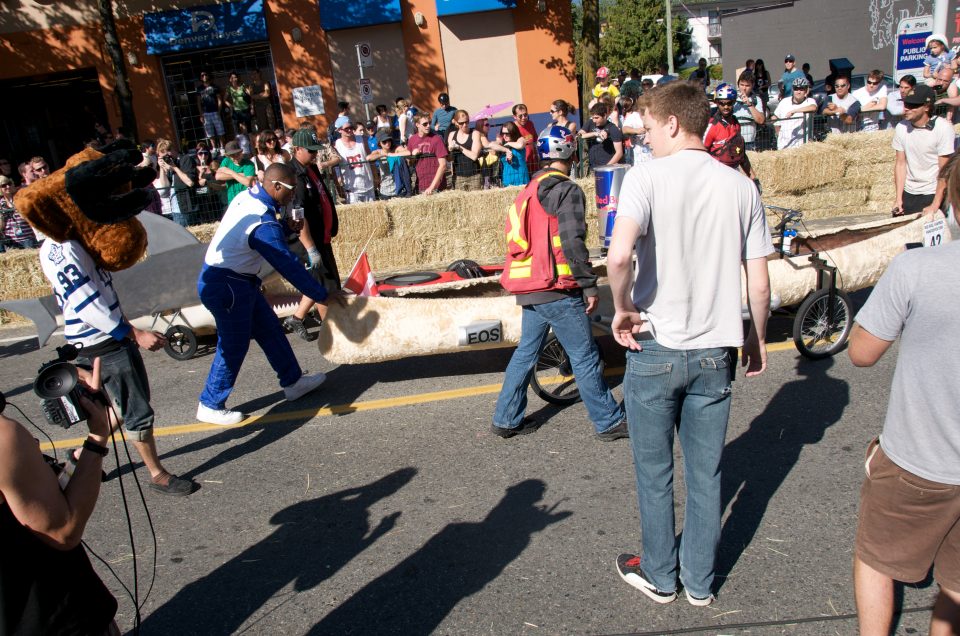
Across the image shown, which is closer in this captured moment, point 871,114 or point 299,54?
point 871,114

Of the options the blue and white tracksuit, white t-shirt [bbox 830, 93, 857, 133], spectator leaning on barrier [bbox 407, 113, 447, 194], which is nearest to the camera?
the blue and white tracksuit

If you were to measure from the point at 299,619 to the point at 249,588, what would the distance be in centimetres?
40

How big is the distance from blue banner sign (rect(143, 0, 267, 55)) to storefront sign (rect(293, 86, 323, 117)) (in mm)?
1978

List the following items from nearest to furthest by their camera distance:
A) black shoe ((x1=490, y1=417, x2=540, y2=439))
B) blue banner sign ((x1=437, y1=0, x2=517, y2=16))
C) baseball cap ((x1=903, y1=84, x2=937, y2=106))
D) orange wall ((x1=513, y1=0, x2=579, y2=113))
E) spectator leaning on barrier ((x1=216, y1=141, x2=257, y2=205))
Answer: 1. black shoe ((x1=490, y1=417, x2=540, y2=439))
2. baseball cap ((x1=903, y1=84, x2=937, y2=106))
3. spectator leaning on barrier ((x1=216, y1=141, x2=257, y2=205))
4. blue banner sign ((x1=437, y1=0, x2=517, y2=16))
5. orange wall ((x1=513, y1=0, x2=579, y2=113))

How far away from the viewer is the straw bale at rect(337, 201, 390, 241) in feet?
36.4

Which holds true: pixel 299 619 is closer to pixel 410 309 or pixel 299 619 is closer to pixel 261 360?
pixel 410 309

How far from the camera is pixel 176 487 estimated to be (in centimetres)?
470

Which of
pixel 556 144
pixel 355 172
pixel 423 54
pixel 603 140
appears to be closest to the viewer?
pixel 556 144

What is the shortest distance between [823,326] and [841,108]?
27.1 feet

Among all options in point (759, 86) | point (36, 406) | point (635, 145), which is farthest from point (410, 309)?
point (759, 86)

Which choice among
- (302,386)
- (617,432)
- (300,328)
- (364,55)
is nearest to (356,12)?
(364,55)

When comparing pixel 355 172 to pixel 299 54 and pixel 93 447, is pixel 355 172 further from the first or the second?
pixel 93 447

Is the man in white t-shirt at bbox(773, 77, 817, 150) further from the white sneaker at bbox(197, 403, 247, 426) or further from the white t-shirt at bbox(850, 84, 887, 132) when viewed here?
the white sneaker at bbox(197, 403, 247, 426)

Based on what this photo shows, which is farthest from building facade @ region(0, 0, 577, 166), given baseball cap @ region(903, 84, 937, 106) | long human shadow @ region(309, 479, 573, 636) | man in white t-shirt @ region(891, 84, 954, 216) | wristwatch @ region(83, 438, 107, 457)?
wristwatch @ region(83, 438, 107, 457)
